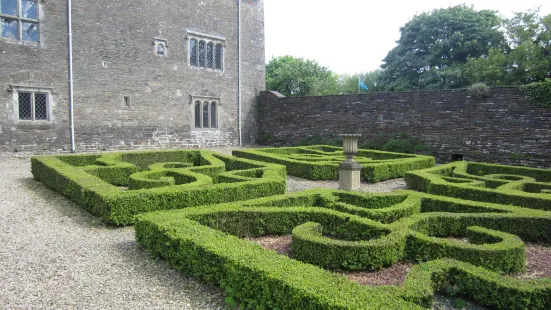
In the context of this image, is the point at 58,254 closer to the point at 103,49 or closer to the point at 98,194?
the point at 98,194

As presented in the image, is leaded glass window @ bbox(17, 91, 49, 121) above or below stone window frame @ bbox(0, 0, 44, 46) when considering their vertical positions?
below

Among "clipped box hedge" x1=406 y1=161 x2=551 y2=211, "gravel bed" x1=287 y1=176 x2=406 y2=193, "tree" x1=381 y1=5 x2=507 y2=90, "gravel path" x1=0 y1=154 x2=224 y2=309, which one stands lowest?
"gravel path" x1=0 y1=154 x2=224 y2=309

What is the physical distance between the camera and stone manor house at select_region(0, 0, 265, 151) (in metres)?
16.3

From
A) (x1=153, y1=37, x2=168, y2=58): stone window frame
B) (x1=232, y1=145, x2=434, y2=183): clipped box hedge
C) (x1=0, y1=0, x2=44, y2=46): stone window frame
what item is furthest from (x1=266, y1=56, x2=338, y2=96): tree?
(x1=0, y1=0, x2=44, y2=46): stone window frame

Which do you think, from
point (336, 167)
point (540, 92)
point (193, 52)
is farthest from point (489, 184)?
point (193, 52)

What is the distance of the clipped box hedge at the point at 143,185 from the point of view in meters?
7.15

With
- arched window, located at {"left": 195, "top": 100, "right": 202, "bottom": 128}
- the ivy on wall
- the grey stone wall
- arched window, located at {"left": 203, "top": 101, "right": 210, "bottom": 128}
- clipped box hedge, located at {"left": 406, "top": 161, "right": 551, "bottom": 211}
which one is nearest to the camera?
clipped box hedge, located at {"left": 406, "top": 161, "right": 551, "bottom": 211}

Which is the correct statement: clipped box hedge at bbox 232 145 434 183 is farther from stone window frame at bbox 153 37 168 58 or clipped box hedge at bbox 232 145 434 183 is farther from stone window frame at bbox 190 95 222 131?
stone window frame at bbox 153 37 168 58

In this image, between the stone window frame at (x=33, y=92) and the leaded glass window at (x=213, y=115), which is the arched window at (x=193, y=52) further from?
the stone window frame at (x=33, y=92)

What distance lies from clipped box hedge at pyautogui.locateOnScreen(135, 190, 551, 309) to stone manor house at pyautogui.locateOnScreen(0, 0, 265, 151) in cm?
1383

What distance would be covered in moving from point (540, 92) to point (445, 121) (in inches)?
148

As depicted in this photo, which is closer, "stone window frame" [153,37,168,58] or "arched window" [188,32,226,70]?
"stone window frame" [153,37,168,58]

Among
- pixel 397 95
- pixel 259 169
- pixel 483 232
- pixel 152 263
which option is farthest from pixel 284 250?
pixel 397 95

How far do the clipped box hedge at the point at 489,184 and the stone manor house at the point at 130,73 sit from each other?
14.1m
